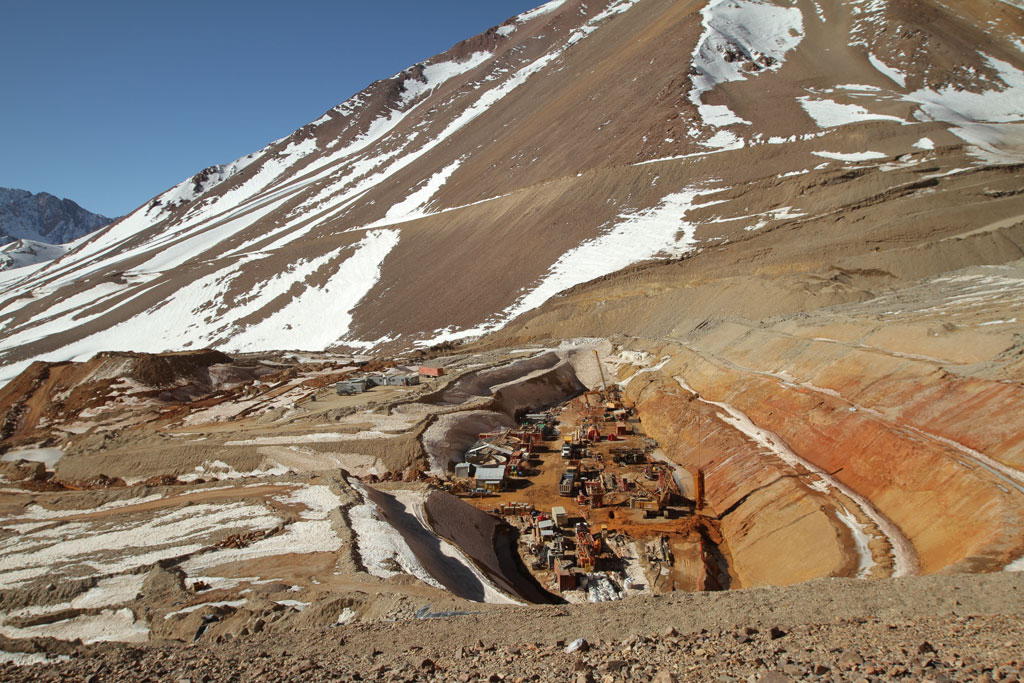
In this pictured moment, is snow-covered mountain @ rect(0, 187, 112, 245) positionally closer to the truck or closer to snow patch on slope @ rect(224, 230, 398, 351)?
snow patch on slope @ rect(224, 230, 398, 351)

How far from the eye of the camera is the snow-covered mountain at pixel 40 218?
185 meters

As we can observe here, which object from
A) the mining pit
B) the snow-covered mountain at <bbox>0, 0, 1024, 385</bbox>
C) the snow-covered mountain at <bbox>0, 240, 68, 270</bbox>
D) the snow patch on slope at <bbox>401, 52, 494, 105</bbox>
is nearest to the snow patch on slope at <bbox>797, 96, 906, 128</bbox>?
the snow-covered mountain at <bbox>0, 0, 1024, 385</bbox>

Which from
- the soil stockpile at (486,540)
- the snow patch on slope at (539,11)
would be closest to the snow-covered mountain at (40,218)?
the snow patch on slope at (539,11)

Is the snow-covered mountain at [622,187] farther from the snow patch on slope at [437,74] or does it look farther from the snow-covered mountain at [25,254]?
the snow-covered mountain at [25,254]

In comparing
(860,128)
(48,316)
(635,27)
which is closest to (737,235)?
(860,128)

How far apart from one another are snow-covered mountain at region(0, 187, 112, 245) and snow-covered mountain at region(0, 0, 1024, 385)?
14486cm

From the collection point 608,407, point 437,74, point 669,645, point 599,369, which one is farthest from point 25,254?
point 669,645

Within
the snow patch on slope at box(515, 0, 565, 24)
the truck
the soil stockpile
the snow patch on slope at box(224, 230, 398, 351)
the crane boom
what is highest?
the snow patch on slope at box(515, 0, 565, 24)

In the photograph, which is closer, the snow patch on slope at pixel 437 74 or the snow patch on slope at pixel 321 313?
the snow patch on slope at pixel 321 313

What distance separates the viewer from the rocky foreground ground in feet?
17.3

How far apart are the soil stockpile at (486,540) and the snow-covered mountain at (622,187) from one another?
700 inches

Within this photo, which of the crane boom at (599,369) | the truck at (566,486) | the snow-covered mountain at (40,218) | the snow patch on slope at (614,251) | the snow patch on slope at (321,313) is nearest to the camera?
the truck at (566,486)

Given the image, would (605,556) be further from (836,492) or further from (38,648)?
(38,648)

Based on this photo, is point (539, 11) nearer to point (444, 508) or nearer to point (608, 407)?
point (608, 407)
